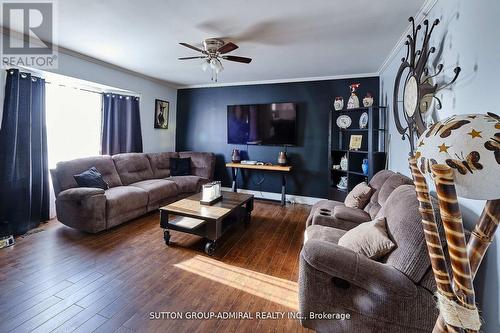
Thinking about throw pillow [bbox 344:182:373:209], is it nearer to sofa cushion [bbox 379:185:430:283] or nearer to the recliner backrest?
sofa cushion [bbox 379:185:430:283]

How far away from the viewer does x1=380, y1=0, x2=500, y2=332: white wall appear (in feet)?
3.92

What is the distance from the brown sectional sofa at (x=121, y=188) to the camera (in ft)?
9.50

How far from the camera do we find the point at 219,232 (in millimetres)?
2568

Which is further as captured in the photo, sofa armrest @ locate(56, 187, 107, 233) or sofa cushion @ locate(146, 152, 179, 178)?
sofa cushion @ locate(146, 152, 179, 178)

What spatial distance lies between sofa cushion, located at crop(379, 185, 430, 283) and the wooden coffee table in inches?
64.2

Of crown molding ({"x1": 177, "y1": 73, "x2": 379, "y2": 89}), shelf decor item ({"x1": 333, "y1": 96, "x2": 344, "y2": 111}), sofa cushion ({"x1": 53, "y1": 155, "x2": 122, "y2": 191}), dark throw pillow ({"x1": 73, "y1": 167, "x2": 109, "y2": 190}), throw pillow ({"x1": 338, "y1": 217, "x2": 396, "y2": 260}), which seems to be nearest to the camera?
throw pillow ({"x1": 338, "y1": 217, "x2": 396, "y2": 260})

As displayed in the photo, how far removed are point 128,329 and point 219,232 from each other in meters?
1.17

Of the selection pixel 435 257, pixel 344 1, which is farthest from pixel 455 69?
pixel 435 257

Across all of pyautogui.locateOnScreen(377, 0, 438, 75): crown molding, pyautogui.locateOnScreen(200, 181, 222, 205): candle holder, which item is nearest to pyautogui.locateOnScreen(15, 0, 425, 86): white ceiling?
pyautogui.locateOnScreen(377, 0, 438, 75): crown molding

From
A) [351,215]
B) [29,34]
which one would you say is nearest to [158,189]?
[29,34]

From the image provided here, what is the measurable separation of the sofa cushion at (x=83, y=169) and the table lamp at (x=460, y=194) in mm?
3818

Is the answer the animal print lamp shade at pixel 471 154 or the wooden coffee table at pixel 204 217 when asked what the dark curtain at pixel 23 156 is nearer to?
the wooden coffee table at pixel 204 217

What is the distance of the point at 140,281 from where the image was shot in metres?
2.06

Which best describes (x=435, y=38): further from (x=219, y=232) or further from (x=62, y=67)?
(x=62, y=67)
